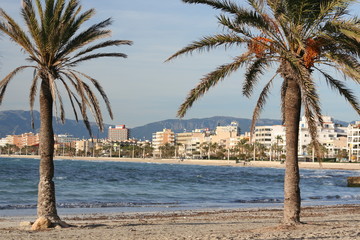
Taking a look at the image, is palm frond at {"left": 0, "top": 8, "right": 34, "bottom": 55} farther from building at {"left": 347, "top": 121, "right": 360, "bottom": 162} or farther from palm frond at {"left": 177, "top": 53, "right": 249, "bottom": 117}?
building at {"left": 347, "top": 121, "right": 360, "bottom": 162}

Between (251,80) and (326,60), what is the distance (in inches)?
112

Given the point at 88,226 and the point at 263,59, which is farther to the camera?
the point at 88,226

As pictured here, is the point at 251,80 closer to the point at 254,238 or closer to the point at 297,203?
the point at 297,203

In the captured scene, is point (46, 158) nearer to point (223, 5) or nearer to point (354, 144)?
point (223, 5)

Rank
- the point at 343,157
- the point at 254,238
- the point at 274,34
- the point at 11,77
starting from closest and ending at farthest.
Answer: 1. the point at 254,238
2. the point at 274,34
3. the point at 11,77
4. the point at 343,157

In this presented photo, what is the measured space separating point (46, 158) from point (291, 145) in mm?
7029

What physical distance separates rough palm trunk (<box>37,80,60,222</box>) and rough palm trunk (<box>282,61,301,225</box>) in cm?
675

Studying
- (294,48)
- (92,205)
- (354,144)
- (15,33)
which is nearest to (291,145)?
(294,48)

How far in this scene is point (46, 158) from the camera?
55.5 ft

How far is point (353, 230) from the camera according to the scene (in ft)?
48.9

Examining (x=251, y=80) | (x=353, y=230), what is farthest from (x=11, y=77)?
(x=353, y=230)

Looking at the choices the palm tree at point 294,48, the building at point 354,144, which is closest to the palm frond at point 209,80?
the palm tree at point 294,48

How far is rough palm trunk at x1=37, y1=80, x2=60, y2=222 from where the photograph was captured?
16922 mm

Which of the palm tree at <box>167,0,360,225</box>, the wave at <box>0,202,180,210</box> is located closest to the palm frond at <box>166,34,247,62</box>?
the palm tree at <box>167,0,360,225</box>
